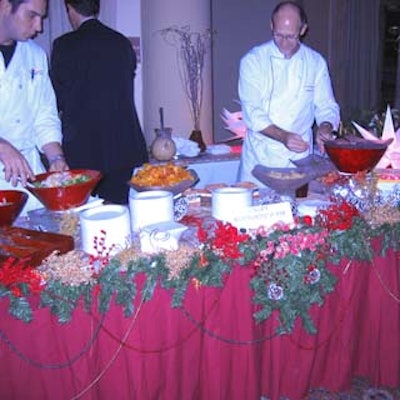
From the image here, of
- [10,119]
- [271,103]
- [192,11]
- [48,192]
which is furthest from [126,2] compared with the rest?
[48,192]

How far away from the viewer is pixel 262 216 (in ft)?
4.75

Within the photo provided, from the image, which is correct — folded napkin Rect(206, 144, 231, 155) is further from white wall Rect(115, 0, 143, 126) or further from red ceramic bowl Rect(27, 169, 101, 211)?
red ceramic bowl Rect(27, 169, 101, 211)

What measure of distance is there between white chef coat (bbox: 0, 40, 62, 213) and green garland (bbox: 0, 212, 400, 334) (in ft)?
2.22

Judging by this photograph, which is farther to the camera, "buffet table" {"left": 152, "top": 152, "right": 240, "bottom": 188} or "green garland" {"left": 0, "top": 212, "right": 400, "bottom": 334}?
"buffet table" {"left": 152, "top": 152, "right": 240, "bottom": 188}

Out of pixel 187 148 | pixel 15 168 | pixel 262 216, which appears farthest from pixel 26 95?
pixel 187 148

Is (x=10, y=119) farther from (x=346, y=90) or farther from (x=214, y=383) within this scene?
(x=346, y=90)

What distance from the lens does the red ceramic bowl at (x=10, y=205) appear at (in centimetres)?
140

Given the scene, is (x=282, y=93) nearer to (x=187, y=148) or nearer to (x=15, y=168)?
(x=187, y=148)

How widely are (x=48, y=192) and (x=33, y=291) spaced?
0.35 meters

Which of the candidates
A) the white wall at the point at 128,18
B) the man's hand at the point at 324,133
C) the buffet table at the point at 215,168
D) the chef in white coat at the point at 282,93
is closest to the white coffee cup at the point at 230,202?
the man's hand at the point at 324,133

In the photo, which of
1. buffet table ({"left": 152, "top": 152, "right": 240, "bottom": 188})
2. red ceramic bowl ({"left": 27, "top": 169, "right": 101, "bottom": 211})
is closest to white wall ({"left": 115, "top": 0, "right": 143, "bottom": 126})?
buffet table ({"left": 152, "top": 152, "right": 240, "bottom": 188})

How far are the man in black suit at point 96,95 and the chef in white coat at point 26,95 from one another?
2.10ft

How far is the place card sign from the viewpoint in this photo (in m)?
1.44

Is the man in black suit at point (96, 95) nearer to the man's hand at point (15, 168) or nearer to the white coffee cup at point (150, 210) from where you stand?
the man's hand at point (15, 168)
